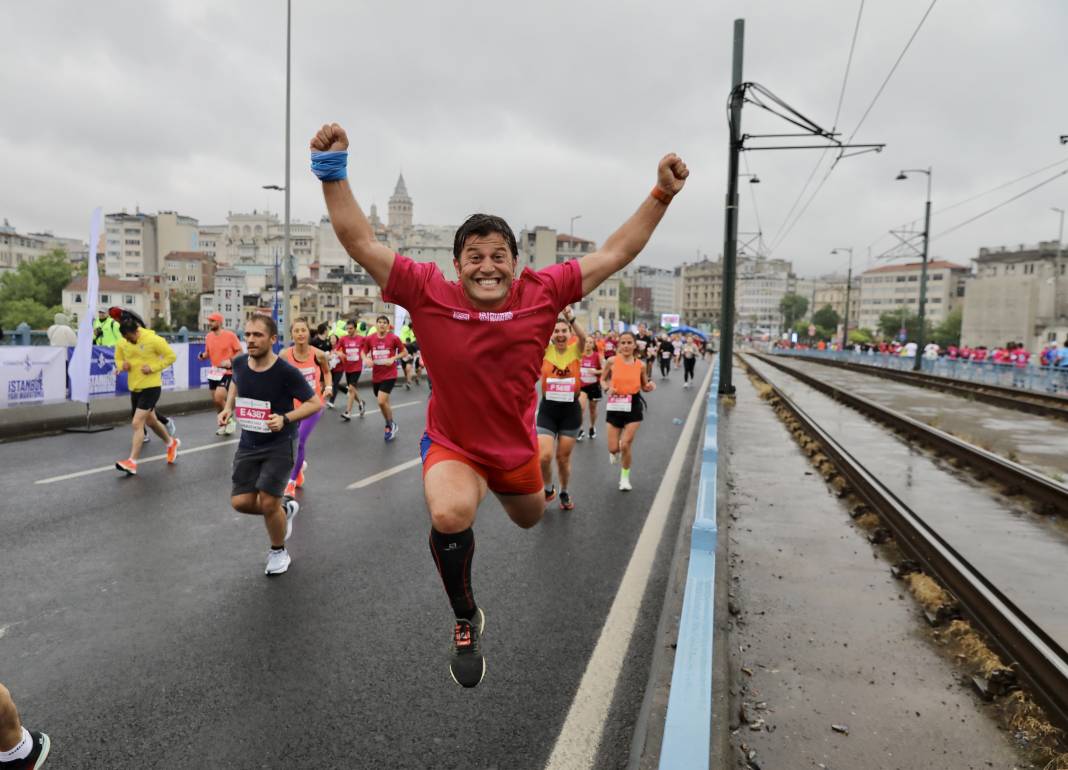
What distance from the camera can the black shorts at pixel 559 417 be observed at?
24.1 ft

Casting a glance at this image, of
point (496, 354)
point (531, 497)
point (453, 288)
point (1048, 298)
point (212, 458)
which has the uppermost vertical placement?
point (1048, 298)

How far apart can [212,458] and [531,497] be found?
7.61 m

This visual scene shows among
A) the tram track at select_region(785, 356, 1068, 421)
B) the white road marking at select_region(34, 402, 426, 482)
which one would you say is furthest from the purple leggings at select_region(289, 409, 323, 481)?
the tram track at select_region(785, 356, 1068, 421)

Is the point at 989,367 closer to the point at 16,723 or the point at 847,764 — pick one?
the point at 847,764

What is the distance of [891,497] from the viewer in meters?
7.50

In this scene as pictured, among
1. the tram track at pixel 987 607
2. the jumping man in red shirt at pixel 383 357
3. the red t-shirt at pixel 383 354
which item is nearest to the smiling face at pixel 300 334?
the jumping man in red shirt at pixel 383 357

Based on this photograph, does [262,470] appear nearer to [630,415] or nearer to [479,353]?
[479,353]

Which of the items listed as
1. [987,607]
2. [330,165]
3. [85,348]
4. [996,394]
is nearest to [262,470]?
[330,165]

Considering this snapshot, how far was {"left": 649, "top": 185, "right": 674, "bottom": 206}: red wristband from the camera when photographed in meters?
3.26

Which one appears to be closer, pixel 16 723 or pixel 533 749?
pixel 16 723

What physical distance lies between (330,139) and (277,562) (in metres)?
3.33

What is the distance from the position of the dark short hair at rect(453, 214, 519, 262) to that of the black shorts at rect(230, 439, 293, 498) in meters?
2.85

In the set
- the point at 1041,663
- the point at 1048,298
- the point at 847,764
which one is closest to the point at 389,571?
the point at 847,764

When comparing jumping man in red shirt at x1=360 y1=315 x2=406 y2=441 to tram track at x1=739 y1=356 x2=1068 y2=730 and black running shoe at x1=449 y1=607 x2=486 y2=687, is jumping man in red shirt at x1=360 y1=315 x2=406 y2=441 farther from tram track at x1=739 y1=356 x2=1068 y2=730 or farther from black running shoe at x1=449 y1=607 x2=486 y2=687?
black running shoe at x1=449 y1=607 x2=486 y2=687
